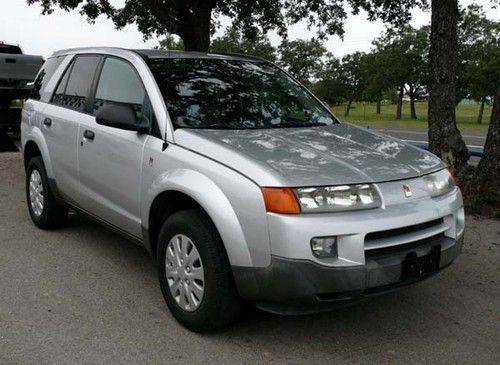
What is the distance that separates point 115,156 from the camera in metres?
4.12

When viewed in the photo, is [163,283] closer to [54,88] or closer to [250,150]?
[250,150]

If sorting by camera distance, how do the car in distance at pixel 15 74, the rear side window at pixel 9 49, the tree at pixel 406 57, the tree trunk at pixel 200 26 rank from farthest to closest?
1. the tree at pixel 406 57
2. the rear side window at pixel 9 49
3. the tree trunk at pixel 200 26
4. the car in distance at pixel 15 74

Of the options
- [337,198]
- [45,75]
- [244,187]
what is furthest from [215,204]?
[45,75]

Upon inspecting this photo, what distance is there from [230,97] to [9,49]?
10.9 meters

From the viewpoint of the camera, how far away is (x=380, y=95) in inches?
1869

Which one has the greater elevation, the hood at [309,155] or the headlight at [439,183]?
the hood at [309,155]

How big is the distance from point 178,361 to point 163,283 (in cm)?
66

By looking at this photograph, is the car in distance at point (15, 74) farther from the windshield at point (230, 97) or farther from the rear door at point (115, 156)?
the windshield at point (230, 97)

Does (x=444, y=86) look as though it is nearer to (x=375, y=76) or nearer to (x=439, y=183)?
(x=439, y=183)

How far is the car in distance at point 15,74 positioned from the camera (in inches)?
478

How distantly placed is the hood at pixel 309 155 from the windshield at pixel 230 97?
201 millimetres

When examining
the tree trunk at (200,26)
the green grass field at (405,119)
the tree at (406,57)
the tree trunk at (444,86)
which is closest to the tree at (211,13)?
the tree trunk at (200,26)

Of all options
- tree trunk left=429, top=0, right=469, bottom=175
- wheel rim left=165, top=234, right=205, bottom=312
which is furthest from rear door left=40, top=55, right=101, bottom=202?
tree trunk left=429, top=0, right=469, bottom=175

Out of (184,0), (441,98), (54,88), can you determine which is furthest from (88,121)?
(184,0)
